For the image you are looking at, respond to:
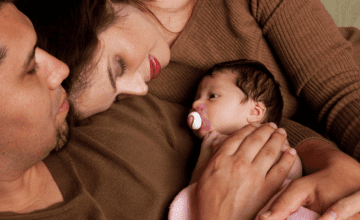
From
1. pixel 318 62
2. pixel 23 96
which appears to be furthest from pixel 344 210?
pixel 23 96

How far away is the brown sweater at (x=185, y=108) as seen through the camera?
2.76 feet

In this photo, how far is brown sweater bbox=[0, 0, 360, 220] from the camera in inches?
33.1

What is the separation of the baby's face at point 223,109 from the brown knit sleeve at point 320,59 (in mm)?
326

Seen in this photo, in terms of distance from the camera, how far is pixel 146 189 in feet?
2.85

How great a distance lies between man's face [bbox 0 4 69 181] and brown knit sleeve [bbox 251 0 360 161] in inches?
35.7

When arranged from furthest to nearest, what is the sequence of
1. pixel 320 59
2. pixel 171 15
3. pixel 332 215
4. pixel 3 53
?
pixel 171 15 → pixel 320 59 → pixel 332 215 → pixel 3 53

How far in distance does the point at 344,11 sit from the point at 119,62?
1831 mm

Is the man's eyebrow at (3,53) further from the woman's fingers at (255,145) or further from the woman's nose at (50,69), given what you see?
the woman's fingers at (255,145)

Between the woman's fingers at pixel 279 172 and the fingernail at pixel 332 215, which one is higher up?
the fingernail at pixel 332 215

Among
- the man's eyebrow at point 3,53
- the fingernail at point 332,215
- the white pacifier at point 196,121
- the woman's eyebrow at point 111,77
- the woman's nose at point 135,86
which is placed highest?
the man's eyebrow at point 3,53

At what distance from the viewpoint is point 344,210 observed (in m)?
0.66

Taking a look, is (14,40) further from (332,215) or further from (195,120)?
(332,215)

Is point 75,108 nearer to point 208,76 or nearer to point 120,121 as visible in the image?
point 120,121

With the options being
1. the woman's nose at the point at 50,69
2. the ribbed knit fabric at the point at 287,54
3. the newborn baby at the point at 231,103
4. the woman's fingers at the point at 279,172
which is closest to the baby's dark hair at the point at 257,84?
the newborn baby at the point at 231,103
